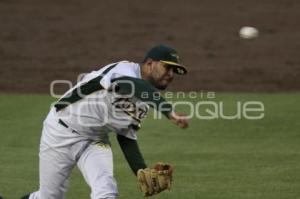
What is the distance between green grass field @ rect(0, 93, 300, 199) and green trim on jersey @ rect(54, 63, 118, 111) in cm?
212

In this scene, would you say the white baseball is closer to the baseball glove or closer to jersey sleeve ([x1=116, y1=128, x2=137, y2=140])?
jersey sleeve ([x1=116, y1=128, x2=137, y2=140])

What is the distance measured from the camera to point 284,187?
9.18 m

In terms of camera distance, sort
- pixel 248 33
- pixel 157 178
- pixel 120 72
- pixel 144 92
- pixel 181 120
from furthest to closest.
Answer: pixel 248 33 < pixel 157 178 < pixel 120 72 < pixel 144 92 < pixel 181 120

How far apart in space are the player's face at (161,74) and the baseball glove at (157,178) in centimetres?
67

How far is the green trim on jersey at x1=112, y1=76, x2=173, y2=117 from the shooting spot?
5883 millimetres

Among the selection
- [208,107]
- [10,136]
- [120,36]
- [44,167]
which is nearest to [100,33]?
[120,36]

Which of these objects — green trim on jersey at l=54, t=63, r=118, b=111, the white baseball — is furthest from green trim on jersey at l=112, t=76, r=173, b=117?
the white baseball

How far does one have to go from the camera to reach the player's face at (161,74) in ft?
21.0

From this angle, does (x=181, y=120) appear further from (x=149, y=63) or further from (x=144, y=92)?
(x=149, y=63)

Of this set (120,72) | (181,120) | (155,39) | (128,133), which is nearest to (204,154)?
(128,133)

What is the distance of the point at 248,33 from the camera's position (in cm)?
2080

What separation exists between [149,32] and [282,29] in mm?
3600

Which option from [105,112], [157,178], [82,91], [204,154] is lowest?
[157,178]

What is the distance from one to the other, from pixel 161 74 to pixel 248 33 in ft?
48.1
